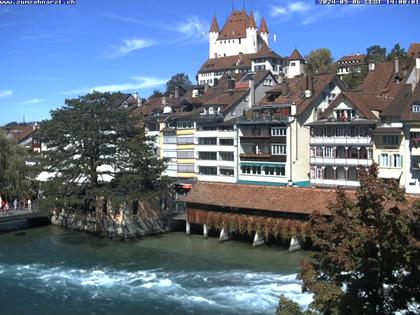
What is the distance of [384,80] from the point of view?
235 feet

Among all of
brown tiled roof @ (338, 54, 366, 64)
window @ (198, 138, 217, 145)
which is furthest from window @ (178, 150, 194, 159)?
brown tiled roof @ (338, 54, 366, 64)

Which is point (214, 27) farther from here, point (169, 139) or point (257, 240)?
point (257, 240)

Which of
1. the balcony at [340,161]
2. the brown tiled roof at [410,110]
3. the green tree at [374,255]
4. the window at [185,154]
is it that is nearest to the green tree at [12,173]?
the window at [185,154]

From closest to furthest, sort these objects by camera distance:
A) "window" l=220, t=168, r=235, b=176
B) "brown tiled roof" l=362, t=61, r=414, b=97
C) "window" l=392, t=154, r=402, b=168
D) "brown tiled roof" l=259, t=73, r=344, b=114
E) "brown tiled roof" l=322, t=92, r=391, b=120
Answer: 1. "window" l=392, t=154, r=402, b=168
2. "brown tiled roof" l=322, t=92, r=391, b=120
3. "brown tiled roof" l=259, t=73, r=344, b=114
4. "brown tiled roof" l=362, t=61, r=414, b=97
5. "window" l=220, t=168, r=235, b=176

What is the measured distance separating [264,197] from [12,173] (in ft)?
102

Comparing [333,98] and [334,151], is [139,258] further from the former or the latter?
[333,98]

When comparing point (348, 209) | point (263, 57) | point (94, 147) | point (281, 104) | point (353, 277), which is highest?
point (263, 57)

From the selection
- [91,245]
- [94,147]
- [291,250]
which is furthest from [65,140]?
[291,250]

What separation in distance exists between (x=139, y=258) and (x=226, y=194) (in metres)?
10.6

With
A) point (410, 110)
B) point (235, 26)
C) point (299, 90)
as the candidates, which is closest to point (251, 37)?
point (235, 26)

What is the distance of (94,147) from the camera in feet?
186

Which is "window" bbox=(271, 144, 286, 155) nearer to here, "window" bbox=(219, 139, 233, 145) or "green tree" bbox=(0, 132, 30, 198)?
"window" bbox=(219, 139, 233, 145)

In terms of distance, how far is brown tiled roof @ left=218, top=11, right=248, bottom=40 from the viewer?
536 feet

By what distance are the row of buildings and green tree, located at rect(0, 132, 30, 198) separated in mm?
20884
